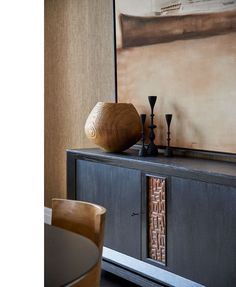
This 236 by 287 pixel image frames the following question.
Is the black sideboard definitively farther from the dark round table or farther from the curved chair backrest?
the dark round table

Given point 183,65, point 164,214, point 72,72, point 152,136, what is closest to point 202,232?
point 164,214

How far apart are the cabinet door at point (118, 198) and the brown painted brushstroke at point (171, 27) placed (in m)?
0.91

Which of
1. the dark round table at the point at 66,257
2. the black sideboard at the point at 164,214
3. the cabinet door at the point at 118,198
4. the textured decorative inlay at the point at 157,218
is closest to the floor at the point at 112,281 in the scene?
the black sideboard at the point at 164,214

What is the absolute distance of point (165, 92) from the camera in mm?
3170

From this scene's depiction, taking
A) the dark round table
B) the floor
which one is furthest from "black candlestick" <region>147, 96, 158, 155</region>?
the dark round table

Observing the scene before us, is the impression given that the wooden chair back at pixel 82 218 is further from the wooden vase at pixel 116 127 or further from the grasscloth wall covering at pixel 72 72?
the grasscloth wall covering at pixel 72 72

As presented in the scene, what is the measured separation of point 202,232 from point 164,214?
Result: 31 cm

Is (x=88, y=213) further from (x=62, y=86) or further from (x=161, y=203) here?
(x=62, y=86)

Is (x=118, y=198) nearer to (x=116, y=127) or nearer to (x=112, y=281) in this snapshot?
(x=116, y=127)

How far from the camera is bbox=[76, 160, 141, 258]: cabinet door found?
9.59ft

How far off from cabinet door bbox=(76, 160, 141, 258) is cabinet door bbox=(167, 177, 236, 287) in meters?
0.31

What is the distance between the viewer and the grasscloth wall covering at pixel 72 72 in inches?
151

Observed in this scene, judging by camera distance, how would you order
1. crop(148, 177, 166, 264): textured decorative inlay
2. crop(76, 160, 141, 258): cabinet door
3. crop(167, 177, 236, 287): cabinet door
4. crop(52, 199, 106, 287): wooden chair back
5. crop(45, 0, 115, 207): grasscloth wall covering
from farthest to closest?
crop(45, 0, 115, 207): grasscloth wall covering
crop(76, 160, 141, 258): cabinet door
crop(148, 177, 166, 264): textured decorative inlay
crop(167, 177, 236, 287): cabinet door
crop(52, 199, 106, 287): wooden chair back
